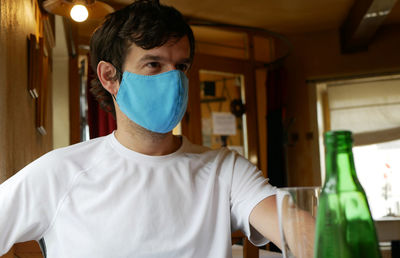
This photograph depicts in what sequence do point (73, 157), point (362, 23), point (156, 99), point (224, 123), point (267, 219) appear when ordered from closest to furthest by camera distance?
point (267, 219)
point (73, 157)
point (156, 99)
point (362, 23)
point (224, 123)

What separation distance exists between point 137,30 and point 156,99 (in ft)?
0.67

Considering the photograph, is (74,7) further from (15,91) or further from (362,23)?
(362,23)

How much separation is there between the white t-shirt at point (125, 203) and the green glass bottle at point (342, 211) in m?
0.73

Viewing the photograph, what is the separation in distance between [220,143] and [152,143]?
3.56m

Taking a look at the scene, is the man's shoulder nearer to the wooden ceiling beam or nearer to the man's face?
the man's face

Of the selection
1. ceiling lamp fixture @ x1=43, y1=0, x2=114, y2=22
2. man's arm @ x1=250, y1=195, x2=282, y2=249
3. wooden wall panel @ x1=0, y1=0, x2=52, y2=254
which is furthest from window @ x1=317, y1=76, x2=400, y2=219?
man's arm @ x1=250, y1=195, x2=282, y2=249

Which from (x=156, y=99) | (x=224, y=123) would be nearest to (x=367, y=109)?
(x=224, y=123)

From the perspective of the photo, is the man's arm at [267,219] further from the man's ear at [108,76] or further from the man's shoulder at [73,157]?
the man's ear at [108,76]

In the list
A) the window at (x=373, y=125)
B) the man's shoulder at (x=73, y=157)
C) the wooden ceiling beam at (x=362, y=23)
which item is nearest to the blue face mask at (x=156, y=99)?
the man's shoulder at (x=73, y=157)

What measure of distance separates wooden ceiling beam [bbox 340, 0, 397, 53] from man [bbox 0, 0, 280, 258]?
3.18 m

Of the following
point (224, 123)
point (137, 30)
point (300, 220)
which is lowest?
point (300, 220)

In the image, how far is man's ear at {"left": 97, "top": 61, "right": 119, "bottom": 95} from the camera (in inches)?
58.3

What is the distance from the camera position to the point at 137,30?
4.55ft

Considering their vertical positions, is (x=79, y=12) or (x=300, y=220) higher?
(x=79, y=12)
